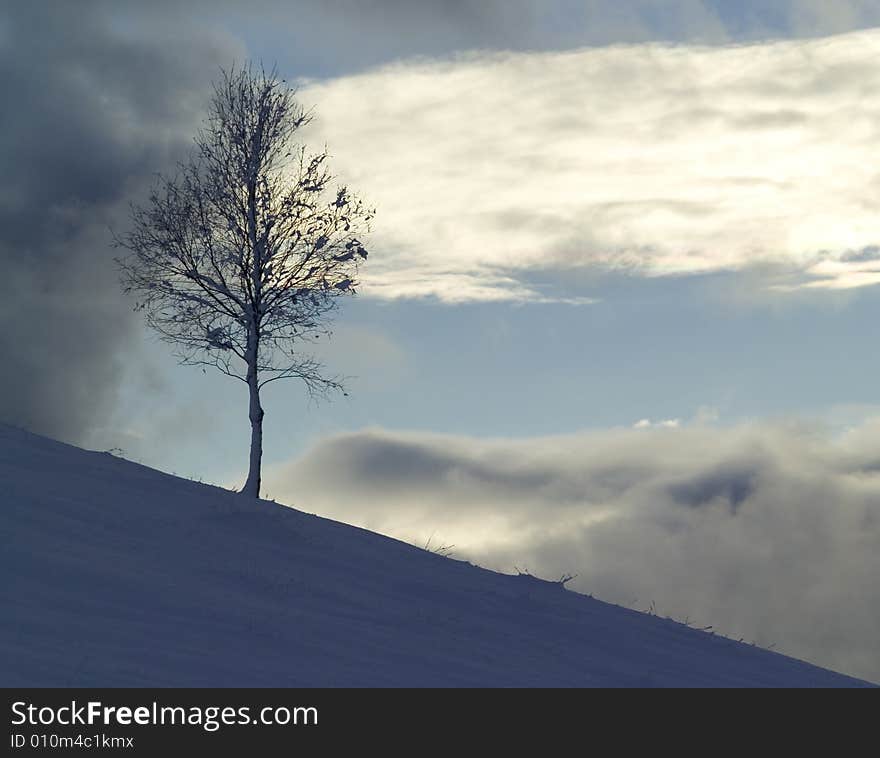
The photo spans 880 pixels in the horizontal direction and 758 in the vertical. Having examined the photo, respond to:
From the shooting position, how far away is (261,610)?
13234 mm

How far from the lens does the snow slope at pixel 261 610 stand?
36.1ft

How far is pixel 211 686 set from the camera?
10.2 meters

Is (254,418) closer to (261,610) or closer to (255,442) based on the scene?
(255,442)

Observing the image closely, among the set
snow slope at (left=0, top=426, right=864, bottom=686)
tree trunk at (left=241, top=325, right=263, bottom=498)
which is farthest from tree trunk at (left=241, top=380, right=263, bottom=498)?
snow slope at (left=0, top=426, right=864, bottom=686)

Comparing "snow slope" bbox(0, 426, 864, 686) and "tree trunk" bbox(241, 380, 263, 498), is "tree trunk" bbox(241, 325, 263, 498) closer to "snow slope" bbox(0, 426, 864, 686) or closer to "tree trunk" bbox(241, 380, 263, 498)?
"tree trunk" bbox(241, 380, 263, 498)

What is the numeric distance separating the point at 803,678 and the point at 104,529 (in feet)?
36.4

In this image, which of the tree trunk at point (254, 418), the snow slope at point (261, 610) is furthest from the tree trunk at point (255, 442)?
the snow slope at point (261, 610)

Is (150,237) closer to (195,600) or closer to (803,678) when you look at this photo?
(195,600)

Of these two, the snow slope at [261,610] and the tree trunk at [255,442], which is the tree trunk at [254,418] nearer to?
the tree trunk at [255,442]

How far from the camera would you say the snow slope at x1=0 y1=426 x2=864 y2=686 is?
11.0 m

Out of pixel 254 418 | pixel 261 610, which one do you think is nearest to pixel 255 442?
pixel 254 418
